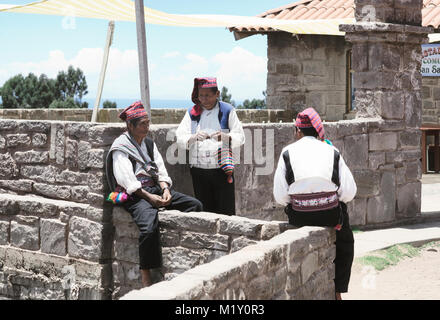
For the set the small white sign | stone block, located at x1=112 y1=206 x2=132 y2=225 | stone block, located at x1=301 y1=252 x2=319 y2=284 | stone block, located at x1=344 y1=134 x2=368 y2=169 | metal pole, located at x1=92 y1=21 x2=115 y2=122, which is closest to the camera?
stone block, located at x1=301 y1=252 x2=319 y2=284

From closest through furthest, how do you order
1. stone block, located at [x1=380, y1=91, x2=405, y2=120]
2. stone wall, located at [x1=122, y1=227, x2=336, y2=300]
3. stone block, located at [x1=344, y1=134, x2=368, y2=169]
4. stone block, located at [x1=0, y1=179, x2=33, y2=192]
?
stone wall, located at [x1=122, y1=227, x2=336, y2=300], stone block, located at [x1=0, y1=179, x2=33, y2=192], stone block, located at [x1=344, y1=134, x2=368, y2=169], stone block, located at [x1=380, y1=91, x2=405, y2=120]

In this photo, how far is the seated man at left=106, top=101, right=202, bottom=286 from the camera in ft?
18.4

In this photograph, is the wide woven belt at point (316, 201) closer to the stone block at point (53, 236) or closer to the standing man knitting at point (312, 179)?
the standing man knitting at point (312, 179)

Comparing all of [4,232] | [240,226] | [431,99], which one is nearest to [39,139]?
[4,232]

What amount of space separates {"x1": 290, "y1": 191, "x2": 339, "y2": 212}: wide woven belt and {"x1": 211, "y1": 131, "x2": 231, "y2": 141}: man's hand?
4.09ft

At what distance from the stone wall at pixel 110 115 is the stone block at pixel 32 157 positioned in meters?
5.31

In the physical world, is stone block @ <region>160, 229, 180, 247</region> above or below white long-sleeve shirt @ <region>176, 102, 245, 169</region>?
below

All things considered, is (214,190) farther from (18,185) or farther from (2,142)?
(2,142)

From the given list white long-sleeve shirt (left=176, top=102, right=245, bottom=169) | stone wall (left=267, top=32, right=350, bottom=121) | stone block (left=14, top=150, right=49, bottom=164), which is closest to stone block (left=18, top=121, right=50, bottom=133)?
stone block (left=14, top=150, right=49, bottom=164)

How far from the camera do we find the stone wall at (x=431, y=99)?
46.1ft

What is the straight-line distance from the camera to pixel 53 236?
6.36 m

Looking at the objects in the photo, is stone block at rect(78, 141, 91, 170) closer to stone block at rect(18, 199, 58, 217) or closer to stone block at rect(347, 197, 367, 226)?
stone block at rect(18, 199, 58, 217)

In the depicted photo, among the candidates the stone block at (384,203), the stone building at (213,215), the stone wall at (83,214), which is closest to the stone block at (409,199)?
the stone building at (213,215)
